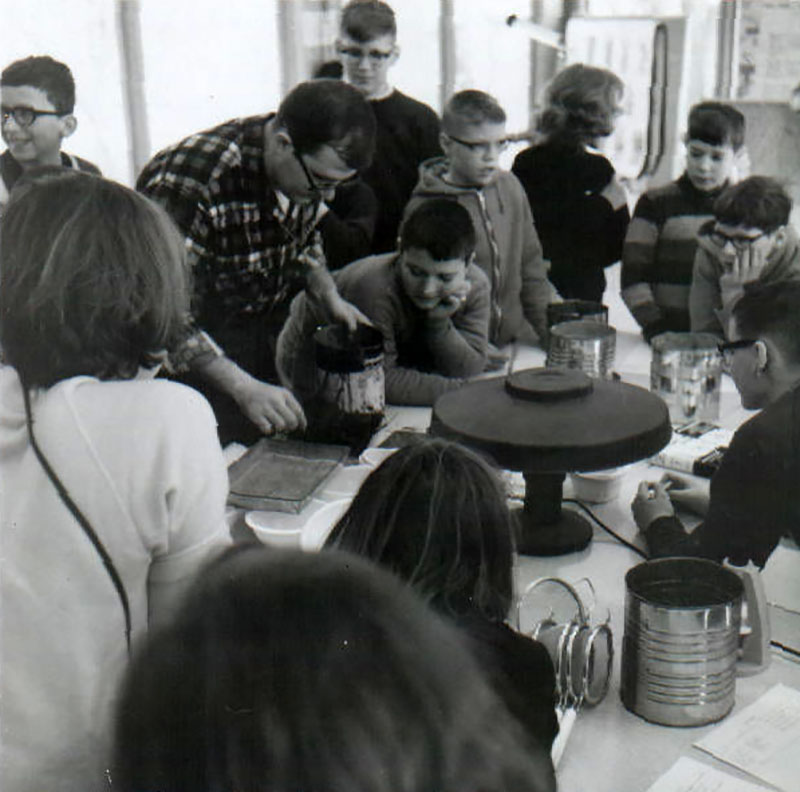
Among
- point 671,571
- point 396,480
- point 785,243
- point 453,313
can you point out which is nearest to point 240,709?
point 396,480

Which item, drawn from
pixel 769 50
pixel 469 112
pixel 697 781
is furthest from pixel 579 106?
pixel 697 781

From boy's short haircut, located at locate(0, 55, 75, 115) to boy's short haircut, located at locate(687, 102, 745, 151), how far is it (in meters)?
1.40

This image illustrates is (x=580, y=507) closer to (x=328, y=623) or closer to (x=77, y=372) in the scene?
(x=77, y=372)

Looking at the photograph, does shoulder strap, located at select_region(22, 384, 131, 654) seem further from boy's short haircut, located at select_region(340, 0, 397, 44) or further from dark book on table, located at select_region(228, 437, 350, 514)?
boy's short haircut, located at select_region(340, 0, 397, 44)

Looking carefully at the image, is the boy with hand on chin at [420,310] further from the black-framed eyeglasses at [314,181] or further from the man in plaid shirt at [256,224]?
the black-framed eyeglasses at [314,181]

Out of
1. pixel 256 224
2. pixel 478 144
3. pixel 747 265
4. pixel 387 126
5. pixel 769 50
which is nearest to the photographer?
pixel 256 224

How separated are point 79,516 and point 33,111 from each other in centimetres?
149

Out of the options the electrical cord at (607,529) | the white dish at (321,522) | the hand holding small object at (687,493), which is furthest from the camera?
the hand holding small object at (687,493)

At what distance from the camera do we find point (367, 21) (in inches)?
99.2

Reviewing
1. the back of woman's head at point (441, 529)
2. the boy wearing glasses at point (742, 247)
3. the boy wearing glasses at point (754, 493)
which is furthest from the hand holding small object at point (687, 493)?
the boy wearing glasses at point (742, 247)

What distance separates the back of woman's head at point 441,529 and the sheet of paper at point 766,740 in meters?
0.27

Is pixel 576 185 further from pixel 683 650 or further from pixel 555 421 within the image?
pixel 683 650

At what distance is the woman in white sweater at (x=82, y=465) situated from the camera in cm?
95

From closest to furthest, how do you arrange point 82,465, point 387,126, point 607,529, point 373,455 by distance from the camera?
point 82,465 → point 607,529 → point 373,455 → point 387,126
